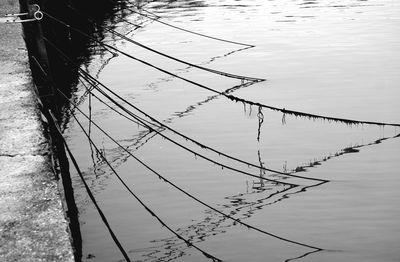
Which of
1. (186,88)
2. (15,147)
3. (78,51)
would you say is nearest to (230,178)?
(15,147)

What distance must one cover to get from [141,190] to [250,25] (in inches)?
562

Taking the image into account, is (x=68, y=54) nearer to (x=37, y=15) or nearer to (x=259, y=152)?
(x=259, y=152)

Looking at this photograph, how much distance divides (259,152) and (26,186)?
6.72m

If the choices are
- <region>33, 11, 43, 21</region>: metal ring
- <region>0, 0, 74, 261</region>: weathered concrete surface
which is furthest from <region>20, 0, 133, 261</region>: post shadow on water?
<region>0, 0, 74, 261</region>: weathered concrete surface

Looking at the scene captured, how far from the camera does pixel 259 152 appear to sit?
998 centimetres

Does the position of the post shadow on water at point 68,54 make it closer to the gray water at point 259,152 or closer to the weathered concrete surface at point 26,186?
the weathered concrete surface at point 26,186

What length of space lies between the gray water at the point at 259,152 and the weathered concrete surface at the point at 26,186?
2558 mm

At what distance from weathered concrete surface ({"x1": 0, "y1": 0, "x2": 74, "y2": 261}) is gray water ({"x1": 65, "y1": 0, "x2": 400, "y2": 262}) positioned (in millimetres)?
2558

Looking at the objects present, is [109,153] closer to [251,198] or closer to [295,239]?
[251,198]

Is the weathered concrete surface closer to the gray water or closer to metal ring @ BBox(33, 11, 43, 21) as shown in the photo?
metal ring @ BBox(33, 11, 43, 21)

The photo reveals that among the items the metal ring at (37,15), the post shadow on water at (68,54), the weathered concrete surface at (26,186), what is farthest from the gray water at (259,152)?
the metal ring at (37,15)

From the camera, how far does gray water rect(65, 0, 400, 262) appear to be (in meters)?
7.07

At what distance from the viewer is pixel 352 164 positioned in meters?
9.36

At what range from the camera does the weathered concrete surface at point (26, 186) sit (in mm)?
3041
